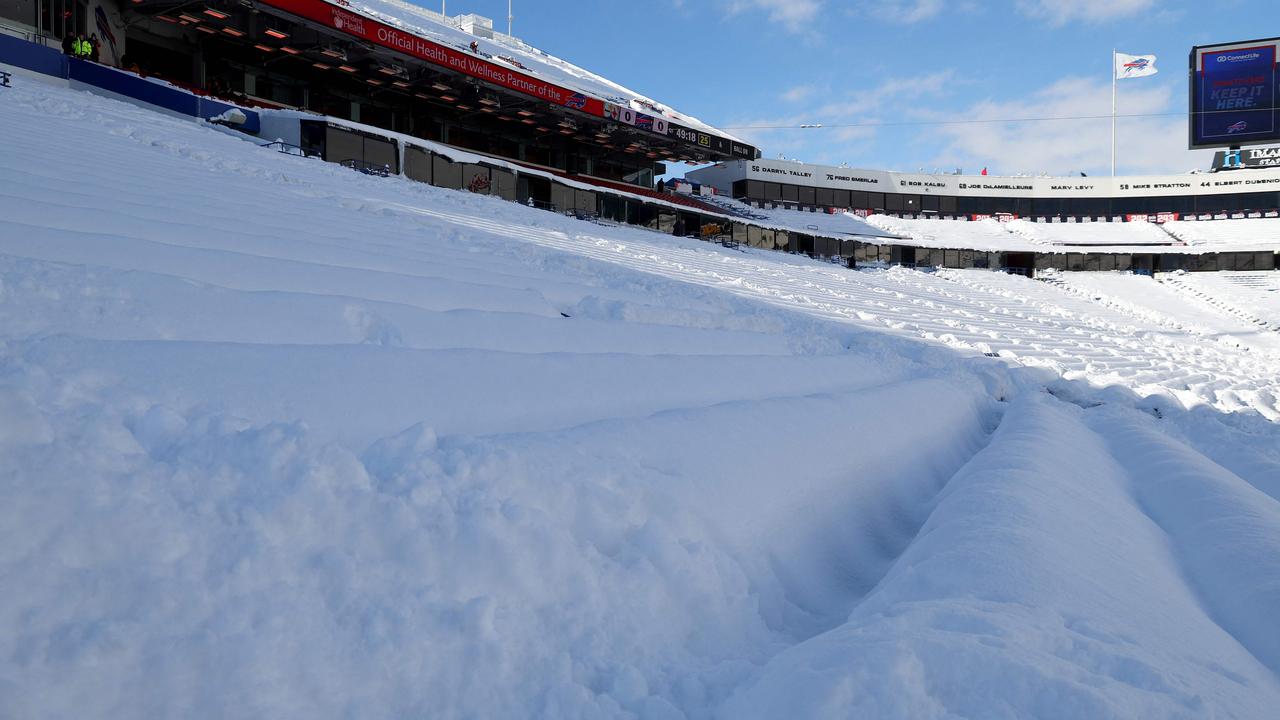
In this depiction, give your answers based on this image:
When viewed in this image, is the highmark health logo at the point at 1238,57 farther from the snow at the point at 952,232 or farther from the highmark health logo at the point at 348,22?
the highmark health logo at the point at 348,22

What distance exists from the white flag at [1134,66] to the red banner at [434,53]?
3903 cm

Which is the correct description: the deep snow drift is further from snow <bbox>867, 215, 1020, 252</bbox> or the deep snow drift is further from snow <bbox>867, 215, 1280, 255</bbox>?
snow <bbox>867, 215, 1280, 255</bbox>

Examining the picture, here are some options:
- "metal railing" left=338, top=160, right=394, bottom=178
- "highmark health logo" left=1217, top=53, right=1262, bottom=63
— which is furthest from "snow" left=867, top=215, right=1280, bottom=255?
"metal railing" left=338, top=160, right=394, bottom=178

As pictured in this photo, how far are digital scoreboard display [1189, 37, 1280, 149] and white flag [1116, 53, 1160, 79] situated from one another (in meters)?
16.6

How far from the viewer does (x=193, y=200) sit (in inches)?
264

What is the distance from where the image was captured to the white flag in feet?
161

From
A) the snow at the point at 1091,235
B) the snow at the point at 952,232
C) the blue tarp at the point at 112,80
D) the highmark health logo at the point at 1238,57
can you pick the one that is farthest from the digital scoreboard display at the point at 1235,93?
the blue tarp at the point at 112,80

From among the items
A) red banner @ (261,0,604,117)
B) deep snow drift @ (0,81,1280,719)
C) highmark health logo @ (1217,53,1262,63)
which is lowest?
deep snow drift @ (0,81,1280,719)

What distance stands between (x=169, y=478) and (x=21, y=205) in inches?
140

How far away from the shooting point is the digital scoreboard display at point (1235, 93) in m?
34.0

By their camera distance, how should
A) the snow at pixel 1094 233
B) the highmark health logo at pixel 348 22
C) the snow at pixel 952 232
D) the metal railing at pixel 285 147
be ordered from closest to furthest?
the metal railing at pixel 285 147, the highmark health logo at pixel 348 22, the snow at pixel 952 232, the snow at pixel 1094 233

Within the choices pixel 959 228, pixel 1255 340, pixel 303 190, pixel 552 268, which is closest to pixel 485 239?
pixel 552 268

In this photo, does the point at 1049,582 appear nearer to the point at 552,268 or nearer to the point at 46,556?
the point at 46,556

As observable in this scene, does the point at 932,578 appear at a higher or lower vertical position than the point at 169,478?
lower
